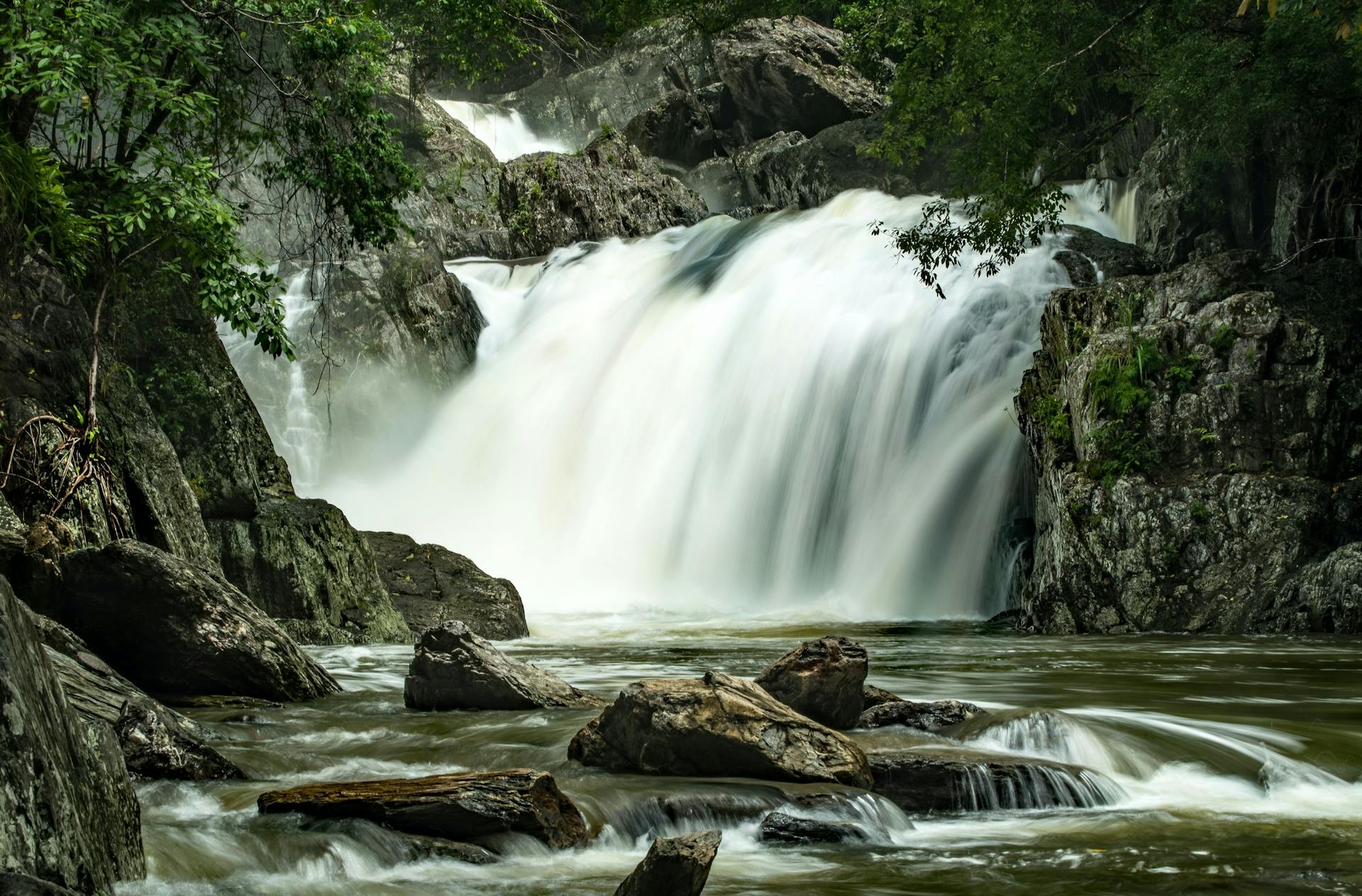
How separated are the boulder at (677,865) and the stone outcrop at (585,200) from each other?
26.0 meters

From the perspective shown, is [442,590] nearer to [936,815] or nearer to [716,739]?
[716,739]

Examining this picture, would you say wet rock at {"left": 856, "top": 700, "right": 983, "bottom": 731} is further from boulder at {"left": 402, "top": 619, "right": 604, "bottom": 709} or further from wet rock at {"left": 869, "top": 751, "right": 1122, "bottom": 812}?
boulder at {"left": 402, "top": 619, "right": 604, "bottom": 709}

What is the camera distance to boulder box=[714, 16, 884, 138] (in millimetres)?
34406

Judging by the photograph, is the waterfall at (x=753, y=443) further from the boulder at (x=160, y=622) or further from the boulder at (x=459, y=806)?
the boulder at (x=459, y=806)

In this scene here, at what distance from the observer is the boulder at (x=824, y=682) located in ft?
21.9

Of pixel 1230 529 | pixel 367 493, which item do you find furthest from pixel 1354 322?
pixel 367 493

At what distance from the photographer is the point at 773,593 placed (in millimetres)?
16312

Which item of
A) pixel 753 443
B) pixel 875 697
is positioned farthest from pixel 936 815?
pixel 753 443

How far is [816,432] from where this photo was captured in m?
17.7

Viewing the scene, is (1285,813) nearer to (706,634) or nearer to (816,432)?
(706,634)

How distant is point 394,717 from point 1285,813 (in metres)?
4.80

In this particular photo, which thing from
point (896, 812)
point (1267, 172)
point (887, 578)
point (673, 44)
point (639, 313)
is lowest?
point (896, 812)

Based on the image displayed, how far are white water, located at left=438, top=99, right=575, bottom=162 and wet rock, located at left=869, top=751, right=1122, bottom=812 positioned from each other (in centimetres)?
3766

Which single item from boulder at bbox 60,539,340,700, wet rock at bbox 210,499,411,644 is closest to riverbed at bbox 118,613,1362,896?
boulder at bbox 60,539,340,700
